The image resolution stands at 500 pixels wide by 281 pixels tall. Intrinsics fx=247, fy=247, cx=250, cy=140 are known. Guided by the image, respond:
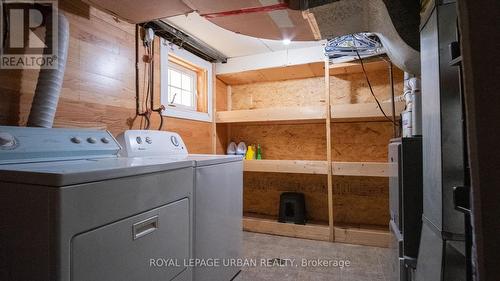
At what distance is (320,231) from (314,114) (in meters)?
1.25

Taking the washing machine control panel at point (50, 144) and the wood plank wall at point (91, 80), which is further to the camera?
the wood plank wall at point (91, 80)

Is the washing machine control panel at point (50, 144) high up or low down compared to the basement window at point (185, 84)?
down

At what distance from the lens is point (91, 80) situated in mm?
1627

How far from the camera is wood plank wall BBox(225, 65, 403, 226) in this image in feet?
9.02

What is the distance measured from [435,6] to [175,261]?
151 centimetres

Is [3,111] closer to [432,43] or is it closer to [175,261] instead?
[175,261]

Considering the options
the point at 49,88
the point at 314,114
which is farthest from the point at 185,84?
the point at 49,88

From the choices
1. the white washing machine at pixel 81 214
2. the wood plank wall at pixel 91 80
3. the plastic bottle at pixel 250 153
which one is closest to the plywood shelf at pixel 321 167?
the plastic bottle at pixel 250 153

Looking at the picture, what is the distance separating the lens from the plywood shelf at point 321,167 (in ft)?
7.72

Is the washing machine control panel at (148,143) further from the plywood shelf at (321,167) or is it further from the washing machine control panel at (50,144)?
the plywood shelf at (321,167)

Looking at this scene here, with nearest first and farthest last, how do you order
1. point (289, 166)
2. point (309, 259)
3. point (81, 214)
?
point (81, 214) → point (309, 259) → point (289, 166)

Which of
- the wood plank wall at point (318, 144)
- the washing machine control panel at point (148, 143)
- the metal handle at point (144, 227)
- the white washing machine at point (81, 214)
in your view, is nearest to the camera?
the white washing machine at point (81, 214)

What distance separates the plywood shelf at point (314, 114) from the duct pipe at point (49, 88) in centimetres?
182

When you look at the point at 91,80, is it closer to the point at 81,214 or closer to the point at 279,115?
the point at 81,214
